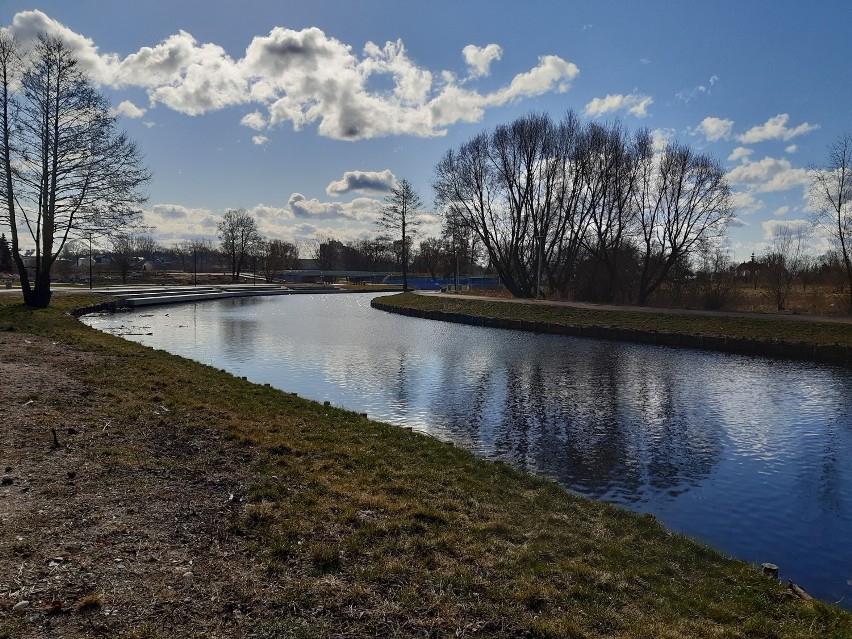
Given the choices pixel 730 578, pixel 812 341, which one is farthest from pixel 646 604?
pixel 812 341

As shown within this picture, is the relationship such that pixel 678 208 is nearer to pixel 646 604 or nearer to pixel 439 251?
pixel 646 604

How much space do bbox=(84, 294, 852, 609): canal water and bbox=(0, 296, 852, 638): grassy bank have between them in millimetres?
1367

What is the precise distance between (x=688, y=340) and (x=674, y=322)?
301 cm

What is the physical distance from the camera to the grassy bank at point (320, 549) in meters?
3.68

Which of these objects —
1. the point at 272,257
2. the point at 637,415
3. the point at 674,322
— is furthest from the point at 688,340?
the point at 272,257

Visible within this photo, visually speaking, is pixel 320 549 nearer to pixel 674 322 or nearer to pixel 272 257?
pixel 674 322

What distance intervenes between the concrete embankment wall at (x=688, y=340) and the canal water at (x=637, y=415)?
1606mm

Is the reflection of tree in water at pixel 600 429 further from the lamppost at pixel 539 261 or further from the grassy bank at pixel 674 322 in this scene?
the lamppost at pixel 539 261

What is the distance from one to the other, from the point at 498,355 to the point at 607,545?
1558 centimetres

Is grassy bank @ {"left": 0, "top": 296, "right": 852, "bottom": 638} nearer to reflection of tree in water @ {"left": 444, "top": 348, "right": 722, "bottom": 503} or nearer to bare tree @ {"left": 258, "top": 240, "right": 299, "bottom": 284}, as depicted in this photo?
reflection of tree in water @ {"left": 444, "top": 348, "right": 722, "bottom": 503}

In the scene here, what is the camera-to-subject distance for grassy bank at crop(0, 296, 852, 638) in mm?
3682

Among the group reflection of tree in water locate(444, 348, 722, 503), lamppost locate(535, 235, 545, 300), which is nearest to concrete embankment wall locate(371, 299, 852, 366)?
reflection of tree in water locate(444, 348, 722, 503)

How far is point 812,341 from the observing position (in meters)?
22.2

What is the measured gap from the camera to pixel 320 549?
458 centimetres
